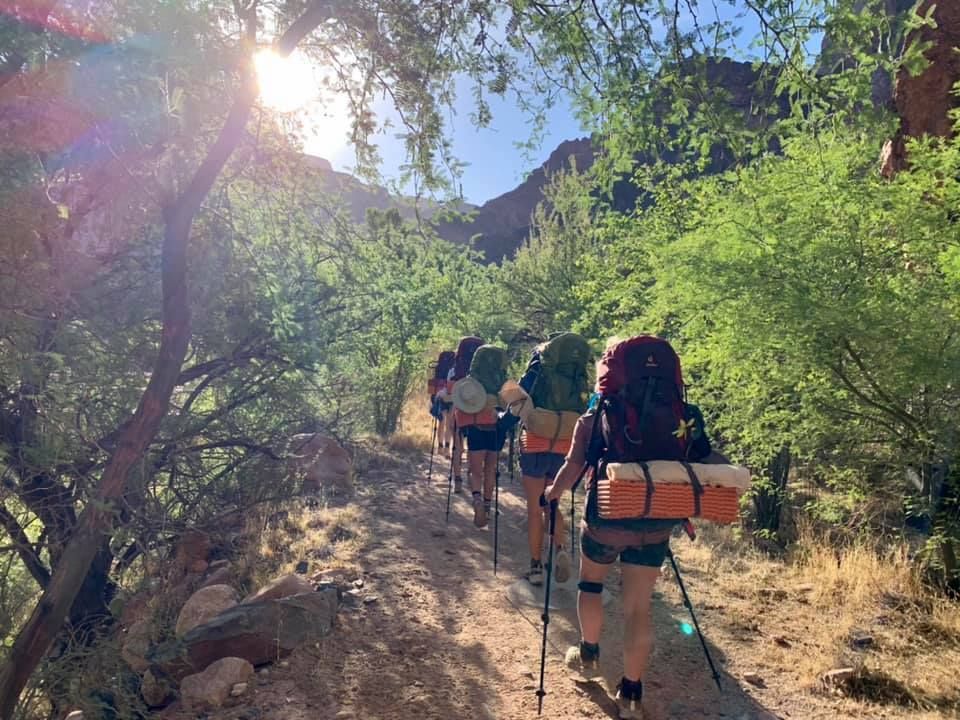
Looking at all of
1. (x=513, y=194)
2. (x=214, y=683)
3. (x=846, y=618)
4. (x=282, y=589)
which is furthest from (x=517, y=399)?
(x=513, y=194)

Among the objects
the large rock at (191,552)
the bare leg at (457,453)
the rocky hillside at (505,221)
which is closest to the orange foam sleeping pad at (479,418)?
the bare leg at (457,453)

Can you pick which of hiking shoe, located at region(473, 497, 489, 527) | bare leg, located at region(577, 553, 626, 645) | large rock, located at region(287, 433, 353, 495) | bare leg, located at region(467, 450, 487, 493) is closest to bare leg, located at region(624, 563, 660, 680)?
bare leg, located at region(577, 553, 626, 645)

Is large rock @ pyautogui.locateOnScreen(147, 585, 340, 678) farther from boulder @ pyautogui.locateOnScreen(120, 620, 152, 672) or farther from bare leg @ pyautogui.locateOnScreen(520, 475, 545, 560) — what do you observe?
bare leg @ pyautogui.locateOnScreen(520, 475, 545, 560)

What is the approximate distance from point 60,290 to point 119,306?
2.56 ft

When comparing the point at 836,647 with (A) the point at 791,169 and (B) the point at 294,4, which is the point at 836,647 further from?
(B) the point at 294,4

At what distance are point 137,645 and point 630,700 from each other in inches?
169

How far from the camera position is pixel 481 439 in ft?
23.7

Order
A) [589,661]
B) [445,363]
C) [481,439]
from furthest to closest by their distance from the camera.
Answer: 1. [445,363]
2. [481,439]
3. [589,661]

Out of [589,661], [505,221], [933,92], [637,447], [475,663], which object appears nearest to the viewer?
[637,447]

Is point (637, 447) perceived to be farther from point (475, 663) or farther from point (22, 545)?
point (22, 545)

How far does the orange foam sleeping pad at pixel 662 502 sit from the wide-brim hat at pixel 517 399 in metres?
1.79

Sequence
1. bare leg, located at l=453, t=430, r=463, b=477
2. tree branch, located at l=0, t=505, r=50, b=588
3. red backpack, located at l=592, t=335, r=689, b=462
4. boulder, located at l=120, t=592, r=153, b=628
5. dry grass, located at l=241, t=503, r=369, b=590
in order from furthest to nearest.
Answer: bare leg, located at l=453, t=430, r=463, b=477
dry grass, located at l=241, t=503, r=369, b=590
boulder, located at l=120, t=592, r=153, b=628
tree branch, located at l=0, t=505, r=50, b=588
red backpack, located at l=592, t=335, r=689, b=462

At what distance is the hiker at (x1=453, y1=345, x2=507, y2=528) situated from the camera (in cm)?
682

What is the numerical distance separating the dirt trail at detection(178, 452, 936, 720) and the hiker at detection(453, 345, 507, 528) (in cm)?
131
